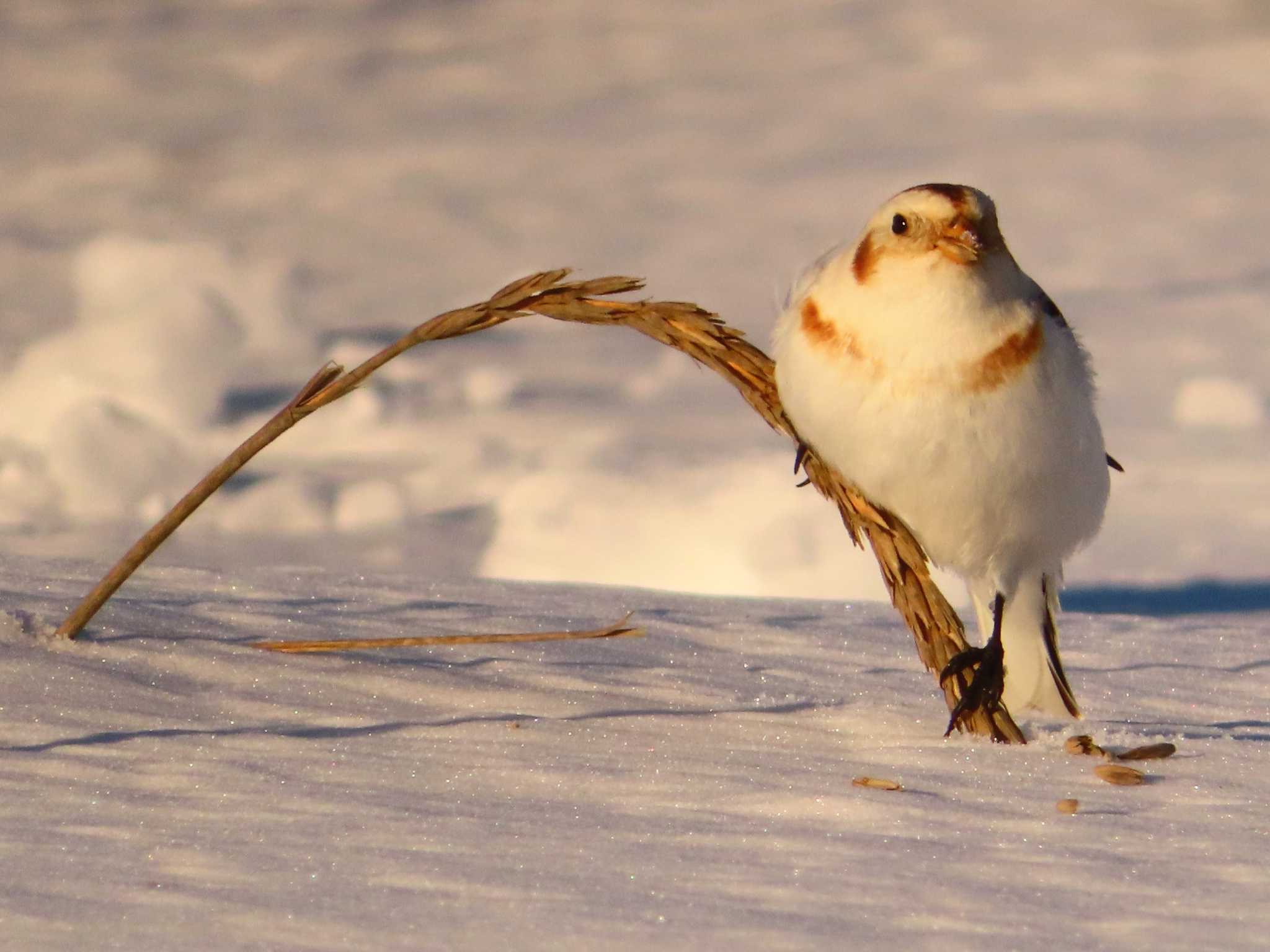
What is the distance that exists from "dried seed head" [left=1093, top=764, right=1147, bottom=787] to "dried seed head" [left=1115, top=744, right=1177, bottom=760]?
7.4 inches

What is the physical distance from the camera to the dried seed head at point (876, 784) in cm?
312

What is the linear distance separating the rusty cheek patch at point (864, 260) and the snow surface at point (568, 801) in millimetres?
1047

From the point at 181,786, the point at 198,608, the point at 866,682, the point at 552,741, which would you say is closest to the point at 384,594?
the point at 198,608

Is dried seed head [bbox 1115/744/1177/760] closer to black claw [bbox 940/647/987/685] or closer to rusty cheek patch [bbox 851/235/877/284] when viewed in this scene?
black claw [bbox 940/647/987/685]

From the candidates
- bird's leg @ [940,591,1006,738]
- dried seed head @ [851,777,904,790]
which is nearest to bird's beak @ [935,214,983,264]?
bird's leg @ [940,591,1006,738]

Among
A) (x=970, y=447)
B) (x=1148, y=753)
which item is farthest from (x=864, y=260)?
(x=1148, y=753)

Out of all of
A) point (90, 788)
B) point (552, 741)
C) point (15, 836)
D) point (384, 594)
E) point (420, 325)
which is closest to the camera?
point (15, 836)

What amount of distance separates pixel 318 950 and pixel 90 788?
103 cm

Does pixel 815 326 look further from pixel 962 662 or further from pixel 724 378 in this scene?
pixel 962 662

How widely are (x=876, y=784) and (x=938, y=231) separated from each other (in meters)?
1.12

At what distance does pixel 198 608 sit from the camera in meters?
4.73

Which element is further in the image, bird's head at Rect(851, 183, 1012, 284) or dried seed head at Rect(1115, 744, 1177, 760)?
dried seed head at Rect(1115, 744, 1177, 760)

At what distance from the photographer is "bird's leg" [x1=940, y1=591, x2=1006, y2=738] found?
361cm

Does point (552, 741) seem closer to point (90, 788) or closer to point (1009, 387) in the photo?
point (90, 788)
